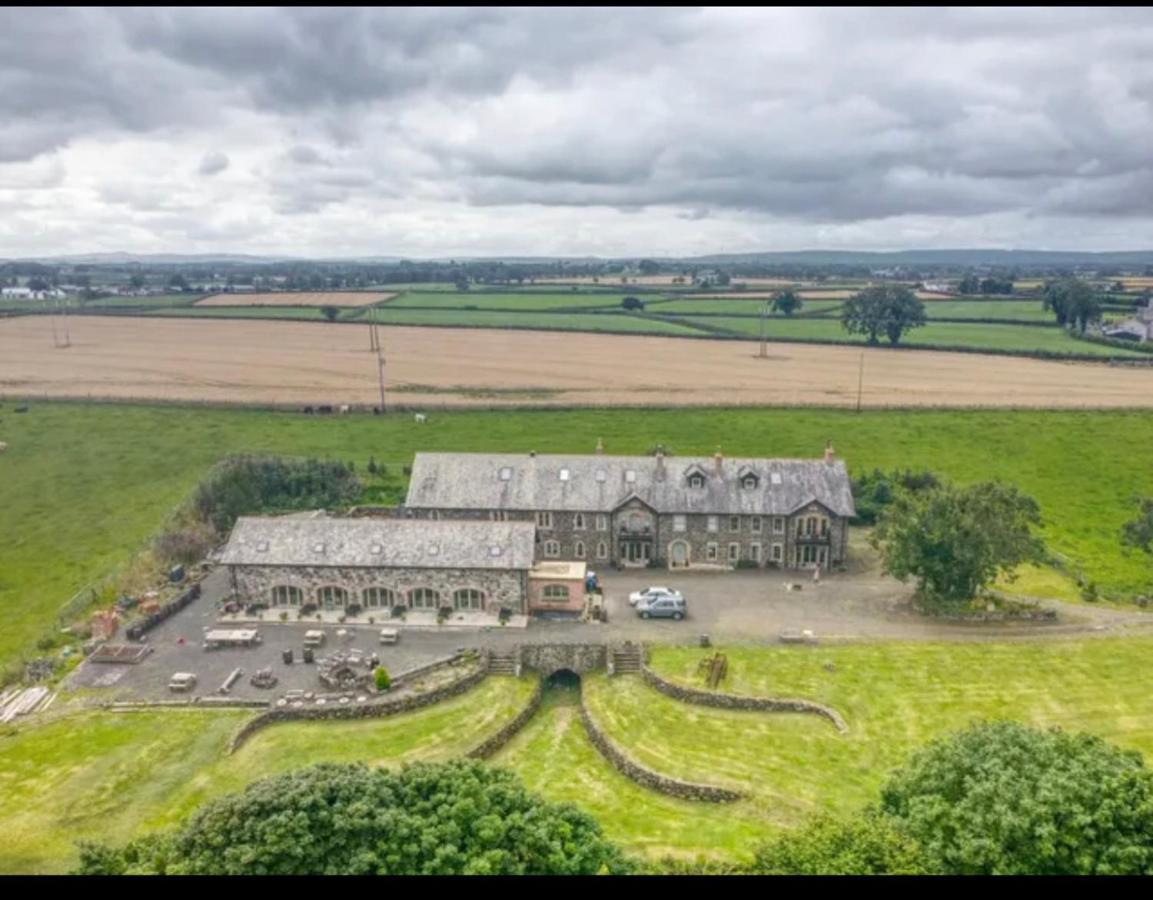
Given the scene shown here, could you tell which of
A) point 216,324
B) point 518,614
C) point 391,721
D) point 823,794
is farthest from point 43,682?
point 216,324

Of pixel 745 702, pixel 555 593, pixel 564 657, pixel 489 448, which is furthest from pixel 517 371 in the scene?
pixel 745 702

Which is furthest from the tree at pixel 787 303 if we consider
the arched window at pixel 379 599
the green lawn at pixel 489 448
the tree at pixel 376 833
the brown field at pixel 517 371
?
the tree at pixel 376 833

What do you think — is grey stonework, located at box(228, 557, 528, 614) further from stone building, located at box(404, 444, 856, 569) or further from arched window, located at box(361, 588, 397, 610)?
stone building, located at box(404, 444, 856, 569)

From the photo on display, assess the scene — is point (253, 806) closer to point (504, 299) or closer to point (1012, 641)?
point (1012, 641)

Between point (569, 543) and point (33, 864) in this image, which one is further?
point (569, 543)

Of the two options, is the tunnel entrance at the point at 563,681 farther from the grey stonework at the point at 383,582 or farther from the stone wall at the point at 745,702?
the stone wall at the point at 745,702

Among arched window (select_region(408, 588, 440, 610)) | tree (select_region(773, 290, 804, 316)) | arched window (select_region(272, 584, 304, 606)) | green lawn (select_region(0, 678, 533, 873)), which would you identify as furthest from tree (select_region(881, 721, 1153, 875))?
tree (select_region(773, 290, 804, 316))
